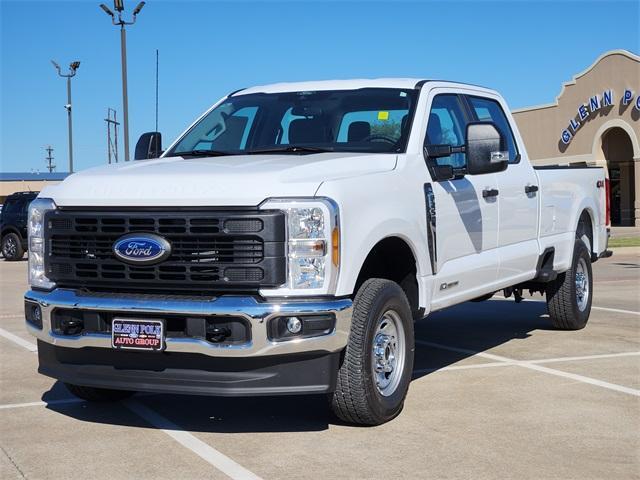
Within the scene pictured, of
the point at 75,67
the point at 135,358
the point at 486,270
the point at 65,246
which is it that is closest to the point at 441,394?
the point at 486,270

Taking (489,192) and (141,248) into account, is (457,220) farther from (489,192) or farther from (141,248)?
(141,248)

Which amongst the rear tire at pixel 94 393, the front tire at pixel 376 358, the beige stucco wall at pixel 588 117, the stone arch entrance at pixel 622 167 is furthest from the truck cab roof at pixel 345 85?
the stone arch entrance at pixel 622 167

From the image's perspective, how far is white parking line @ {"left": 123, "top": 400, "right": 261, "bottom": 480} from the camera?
16.0 feet

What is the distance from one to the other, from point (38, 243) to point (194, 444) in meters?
1.61

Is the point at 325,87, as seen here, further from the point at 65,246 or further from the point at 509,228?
the point at 65,246

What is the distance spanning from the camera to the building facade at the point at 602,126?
3544 cm

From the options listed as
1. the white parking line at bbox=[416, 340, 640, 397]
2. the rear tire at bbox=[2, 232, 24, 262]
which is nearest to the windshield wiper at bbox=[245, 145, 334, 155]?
the white parking line at bbox=[416, 340, 640, 397]

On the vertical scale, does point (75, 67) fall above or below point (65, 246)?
above

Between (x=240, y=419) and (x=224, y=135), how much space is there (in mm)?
2303

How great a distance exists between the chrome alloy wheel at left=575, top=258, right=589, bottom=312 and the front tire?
13.5 ft

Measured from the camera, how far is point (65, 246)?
18.8 ft

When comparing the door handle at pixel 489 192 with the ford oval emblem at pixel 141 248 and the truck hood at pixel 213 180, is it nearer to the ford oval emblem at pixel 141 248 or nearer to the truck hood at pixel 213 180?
the truck hood at pixel 213 180

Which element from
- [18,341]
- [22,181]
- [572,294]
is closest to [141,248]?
[18,341]

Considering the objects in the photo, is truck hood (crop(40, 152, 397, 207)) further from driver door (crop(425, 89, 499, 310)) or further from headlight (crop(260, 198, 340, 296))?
driver door (crop(425, 89, 499, 310))
